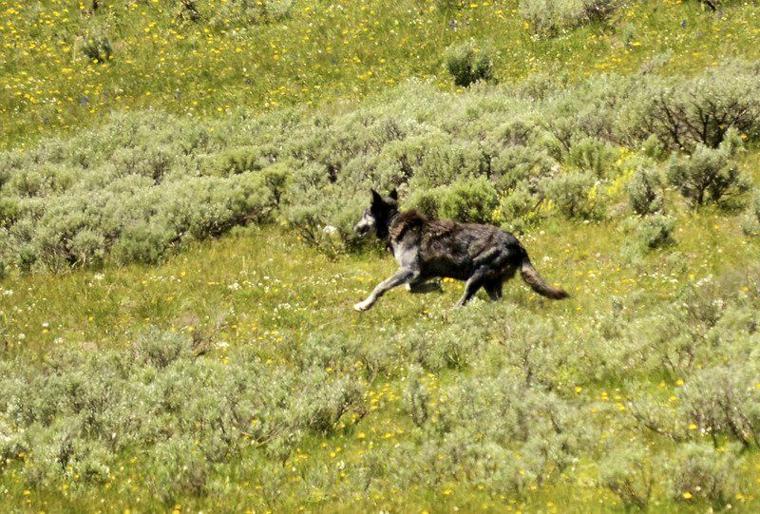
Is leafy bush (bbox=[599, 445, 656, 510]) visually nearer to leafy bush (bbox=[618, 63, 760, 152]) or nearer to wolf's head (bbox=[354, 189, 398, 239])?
wolf's head (bbox=[354, 189, 398, 239])

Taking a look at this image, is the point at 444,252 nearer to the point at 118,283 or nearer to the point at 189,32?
the point at 118,283

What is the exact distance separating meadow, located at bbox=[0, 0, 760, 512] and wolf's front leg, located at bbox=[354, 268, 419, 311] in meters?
0.15

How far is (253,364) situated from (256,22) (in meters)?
19.1

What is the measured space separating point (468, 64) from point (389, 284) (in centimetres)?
1279

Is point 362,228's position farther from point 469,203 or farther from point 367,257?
point 469,203

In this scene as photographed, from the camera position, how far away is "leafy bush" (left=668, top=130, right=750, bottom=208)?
47.1 ft

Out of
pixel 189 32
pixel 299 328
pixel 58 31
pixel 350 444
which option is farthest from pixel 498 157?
pixel 58 31

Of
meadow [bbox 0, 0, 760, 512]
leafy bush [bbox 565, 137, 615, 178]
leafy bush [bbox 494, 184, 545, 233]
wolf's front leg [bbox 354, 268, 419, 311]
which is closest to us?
meadow [bbox 0, 0, 760, 512]

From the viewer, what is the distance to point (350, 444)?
350 inches

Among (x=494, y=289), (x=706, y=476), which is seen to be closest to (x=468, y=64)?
(x=494, y=289)

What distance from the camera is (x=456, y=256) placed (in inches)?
496

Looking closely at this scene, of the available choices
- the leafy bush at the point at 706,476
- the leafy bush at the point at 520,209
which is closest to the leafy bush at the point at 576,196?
the leafy bush at the point at 520,209

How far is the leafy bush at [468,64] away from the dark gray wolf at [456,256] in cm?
1118

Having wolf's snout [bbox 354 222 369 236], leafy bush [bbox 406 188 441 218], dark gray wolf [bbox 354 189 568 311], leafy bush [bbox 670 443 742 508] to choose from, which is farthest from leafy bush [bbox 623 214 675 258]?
leafy bush [bbox 670 443 742 508]
